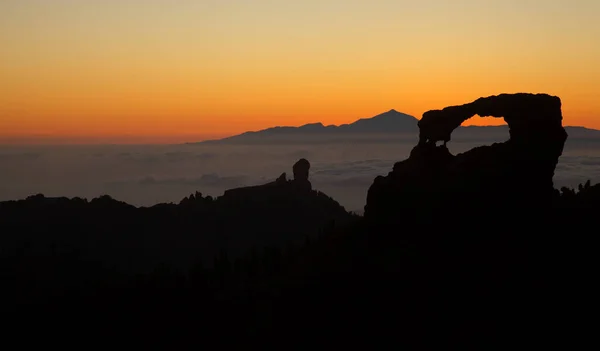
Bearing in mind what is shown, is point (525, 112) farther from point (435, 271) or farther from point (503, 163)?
point (435, 271)

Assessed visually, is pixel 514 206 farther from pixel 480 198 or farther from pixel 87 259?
pixel 87 259

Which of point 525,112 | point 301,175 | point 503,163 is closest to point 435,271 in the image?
point 503,163

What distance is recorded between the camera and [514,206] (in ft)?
178

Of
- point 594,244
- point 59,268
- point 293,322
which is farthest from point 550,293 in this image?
point 59,268

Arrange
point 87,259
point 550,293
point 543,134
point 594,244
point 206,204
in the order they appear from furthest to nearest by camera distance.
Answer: point 206,204 < point 87,259 < point 543,134 < point 594,244 < point 550,293

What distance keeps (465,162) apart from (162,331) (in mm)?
41423

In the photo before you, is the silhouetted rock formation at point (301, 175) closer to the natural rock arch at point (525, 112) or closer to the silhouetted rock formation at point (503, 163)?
the silhouetted rock formation at point (503, 163)

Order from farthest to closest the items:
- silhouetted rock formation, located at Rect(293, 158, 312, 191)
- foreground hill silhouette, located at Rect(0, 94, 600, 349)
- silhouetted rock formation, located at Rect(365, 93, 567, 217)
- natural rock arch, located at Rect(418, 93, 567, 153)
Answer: silhouetted rock formation, located at Rect(293, 158, 312, 191) → silhouetted rock formation, located at Rect(365, 93, 567, 217) → natural rock arch, located at Rect(418, 93, 567, 153) → foreground hill silhouette, located at Rect(0, 94, 600, 349)

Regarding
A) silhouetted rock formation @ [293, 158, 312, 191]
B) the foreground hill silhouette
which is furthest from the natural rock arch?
silhouetted rock formation @ [293, 158, 312, 191]

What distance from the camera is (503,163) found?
5500 centimetres

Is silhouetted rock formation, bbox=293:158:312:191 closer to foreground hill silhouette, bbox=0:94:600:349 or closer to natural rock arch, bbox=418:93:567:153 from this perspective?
foreground hill silhouette, bbox=0:94:600:349

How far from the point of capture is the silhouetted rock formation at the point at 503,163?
53875mm

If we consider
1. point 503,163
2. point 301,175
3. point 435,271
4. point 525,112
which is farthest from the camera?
point 301,175

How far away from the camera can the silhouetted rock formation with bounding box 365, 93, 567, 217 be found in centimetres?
5388
